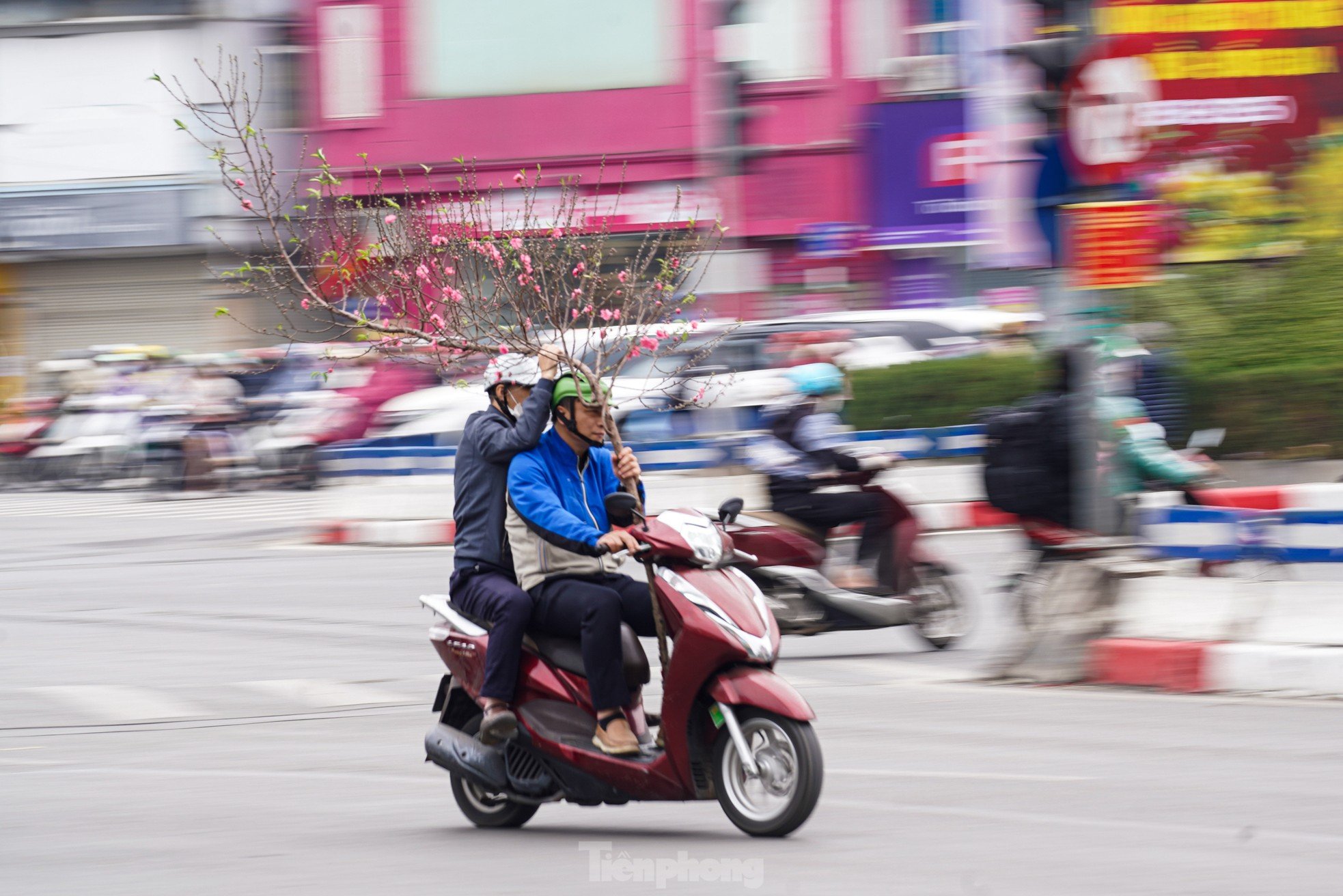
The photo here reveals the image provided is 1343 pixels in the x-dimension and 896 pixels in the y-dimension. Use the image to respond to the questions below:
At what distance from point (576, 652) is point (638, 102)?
84.6 ft

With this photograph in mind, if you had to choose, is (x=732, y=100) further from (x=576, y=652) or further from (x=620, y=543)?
(x=620, y=543)

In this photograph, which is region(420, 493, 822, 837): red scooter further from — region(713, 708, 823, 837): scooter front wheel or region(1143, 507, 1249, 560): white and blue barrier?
region(1143, 507, 1249, 560): white and blue barrier

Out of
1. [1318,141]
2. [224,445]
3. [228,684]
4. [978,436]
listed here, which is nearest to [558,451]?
[228,684]

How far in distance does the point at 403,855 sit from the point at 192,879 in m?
0.65

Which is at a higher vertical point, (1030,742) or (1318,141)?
(1318,141)

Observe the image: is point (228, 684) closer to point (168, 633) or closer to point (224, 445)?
point (168, 633)

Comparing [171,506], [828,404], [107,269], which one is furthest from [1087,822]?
[107,269]

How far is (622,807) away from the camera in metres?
6.64

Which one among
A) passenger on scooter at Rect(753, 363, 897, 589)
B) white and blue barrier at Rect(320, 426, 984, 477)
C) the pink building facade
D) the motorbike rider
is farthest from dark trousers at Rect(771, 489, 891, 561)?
the pink building facade

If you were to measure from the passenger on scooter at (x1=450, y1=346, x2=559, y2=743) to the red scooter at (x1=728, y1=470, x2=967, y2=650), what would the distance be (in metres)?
3.99

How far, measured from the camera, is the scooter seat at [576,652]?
601cm

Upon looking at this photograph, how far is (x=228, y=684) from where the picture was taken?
1017cm

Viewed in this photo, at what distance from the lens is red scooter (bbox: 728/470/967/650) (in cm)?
1032

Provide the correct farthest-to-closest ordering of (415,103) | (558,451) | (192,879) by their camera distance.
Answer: (415,103) < (558,451) < (192,879)
